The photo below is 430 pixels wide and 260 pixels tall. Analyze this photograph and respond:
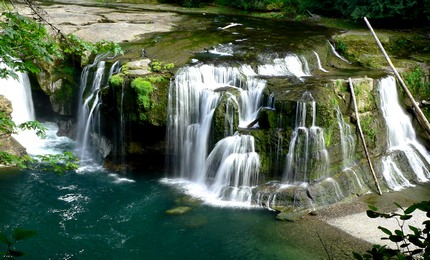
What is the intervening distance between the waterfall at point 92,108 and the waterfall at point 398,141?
843 cm

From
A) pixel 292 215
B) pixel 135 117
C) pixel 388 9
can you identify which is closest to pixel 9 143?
pixel 135 117

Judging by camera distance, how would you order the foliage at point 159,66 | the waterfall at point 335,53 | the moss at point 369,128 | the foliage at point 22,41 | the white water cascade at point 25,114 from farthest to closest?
1. the waterfall at point 335,53
2. the white water cascade at point 25,114
3. the foliage at point 159,66
4. the moss at point 369,128
5. the foliage at point 22,41

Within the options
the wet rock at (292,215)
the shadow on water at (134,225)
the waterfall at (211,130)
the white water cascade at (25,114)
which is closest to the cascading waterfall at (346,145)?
the wet rock at (292,215)

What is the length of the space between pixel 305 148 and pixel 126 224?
4.93 m

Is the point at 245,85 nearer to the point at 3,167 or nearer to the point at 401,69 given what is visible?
the point at 401,69

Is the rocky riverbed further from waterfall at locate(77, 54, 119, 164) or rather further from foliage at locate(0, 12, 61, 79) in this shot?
foliage at locate(0, 12, 61, 79)

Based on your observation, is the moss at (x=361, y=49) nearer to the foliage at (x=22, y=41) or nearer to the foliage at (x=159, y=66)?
the foliage at (x=159, y=66)

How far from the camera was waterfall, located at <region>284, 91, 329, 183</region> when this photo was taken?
1118cm

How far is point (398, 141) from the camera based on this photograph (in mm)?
13055

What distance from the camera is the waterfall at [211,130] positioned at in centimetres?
1141

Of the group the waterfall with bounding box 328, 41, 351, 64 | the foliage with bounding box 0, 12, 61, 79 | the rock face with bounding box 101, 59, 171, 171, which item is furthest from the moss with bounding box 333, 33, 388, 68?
the foliage with bounding box 0, 12, 61, 79

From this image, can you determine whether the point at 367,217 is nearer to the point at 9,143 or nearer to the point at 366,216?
the point at 366,216

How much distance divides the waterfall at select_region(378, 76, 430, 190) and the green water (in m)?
4.38

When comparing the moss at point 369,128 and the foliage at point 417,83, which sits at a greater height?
the foliage at point 417,83
